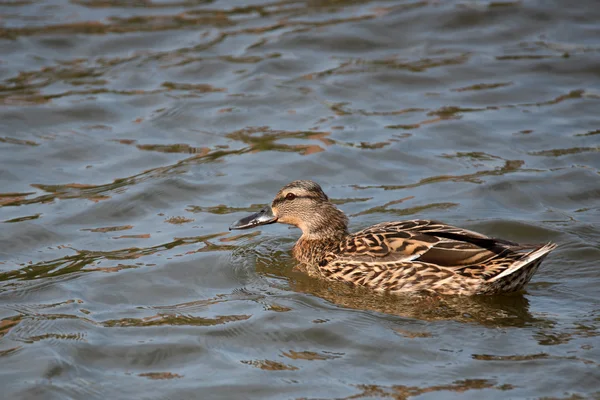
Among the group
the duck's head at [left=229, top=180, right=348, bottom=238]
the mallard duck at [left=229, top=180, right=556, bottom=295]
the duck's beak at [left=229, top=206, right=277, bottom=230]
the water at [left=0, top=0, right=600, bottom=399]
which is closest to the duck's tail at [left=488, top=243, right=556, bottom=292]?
the mallard duck at [left=229, top=180, right=556, bottom=295]

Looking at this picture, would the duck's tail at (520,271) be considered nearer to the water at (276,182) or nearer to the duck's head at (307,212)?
the water at (276,182)

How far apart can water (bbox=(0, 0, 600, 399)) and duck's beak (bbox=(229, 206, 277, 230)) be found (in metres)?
0.30

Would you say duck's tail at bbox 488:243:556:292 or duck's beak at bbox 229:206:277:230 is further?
duck's beak at bbox 229:206:277:230

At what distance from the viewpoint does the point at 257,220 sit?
33.1 feet

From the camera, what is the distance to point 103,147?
1269 centimetres

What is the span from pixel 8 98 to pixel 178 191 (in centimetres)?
415

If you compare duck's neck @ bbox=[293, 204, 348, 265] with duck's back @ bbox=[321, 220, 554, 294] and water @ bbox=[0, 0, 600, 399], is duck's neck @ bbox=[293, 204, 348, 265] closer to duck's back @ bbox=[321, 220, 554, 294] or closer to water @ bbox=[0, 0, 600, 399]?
water @ bbox=[0, 0, 600, 399]

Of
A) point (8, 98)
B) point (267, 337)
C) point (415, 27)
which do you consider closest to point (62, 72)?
point (8, 98)

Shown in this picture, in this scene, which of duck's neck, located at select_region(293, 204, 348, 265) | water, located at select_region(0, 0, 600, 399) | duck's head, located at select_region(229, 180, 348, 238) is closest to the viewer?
water, located at select_region(0, 0, 600, 399)

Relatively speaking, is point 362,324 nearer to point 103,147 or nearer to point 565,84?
point 103,147

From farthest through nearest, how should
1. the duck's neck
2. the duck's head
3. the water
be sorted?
the duck's head < the duck's neck < the water

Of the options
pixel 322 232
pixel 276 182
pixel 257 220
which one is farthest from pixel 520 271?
pixel 276 182

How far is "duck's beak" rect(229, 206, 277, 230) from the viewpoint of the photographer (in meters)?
9.99

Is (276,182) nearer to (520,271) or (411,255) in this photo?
(411,255)
